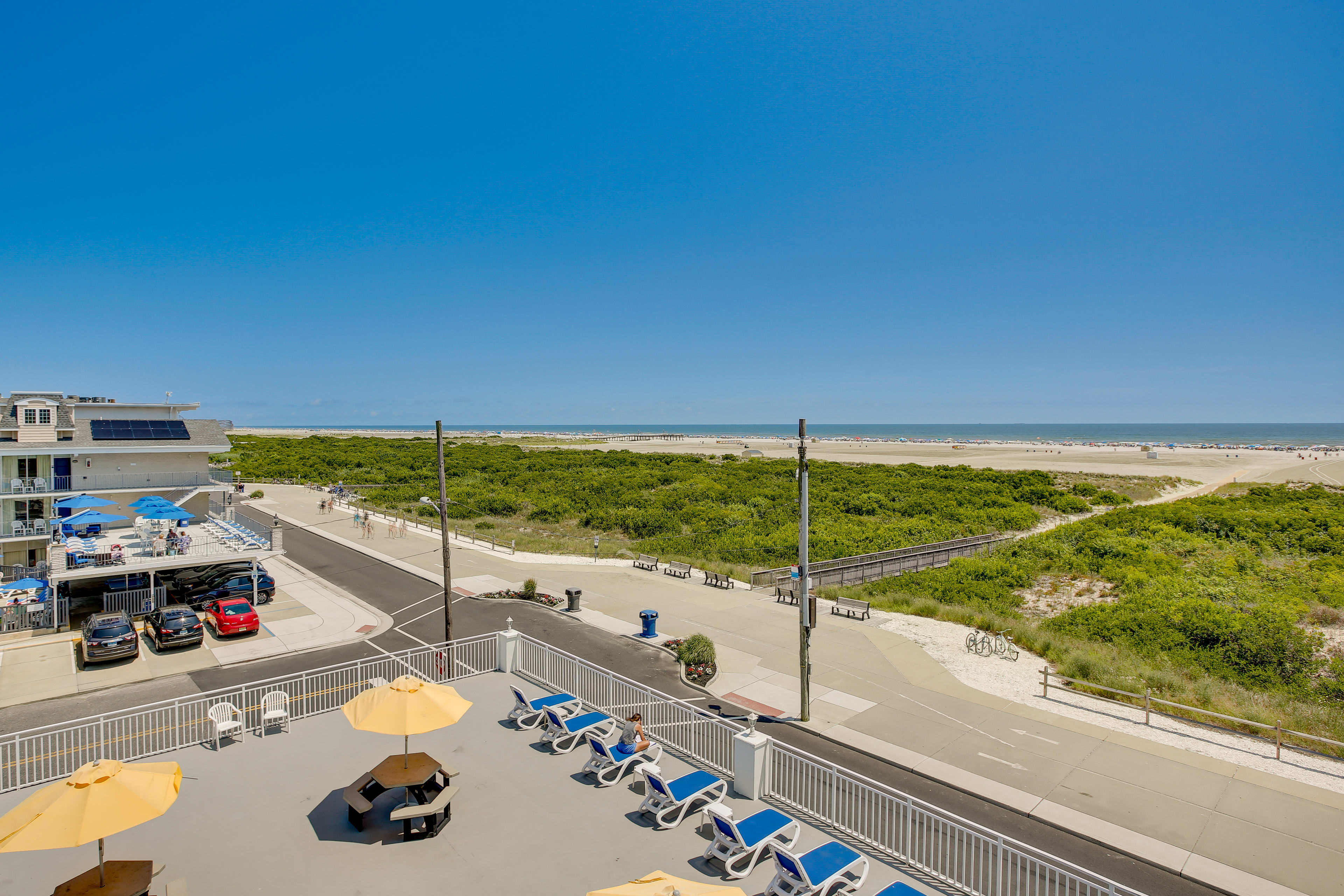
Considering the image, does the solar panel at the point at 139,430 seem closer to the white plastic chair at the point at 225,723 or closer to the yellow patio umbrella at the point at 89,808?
the white plastic chair at the point at 225,723

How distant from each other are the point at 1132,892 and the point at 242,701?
14.0 meters

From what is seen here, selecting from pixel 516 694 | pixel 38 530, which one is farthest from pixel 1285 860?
pixel 38 530

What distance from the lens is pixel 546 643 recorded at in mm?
21859

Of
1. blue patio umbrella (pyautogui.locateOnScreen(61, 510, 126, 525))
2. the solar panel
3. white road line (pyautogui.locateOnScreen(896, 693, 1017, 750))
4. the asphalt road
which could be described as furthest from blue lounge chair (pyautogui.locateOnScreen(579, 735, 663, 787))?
the solar panel

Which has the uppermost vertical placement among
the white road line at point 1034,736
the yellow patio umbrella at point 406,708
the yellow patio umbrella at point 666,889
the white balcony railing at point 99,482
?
the white balcony railing at point 99,482

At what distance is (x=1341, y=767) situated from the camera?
46.1 ft

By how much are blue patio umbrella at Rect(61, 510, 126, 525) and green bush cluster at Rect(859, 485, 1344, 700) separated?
3169 centimetres

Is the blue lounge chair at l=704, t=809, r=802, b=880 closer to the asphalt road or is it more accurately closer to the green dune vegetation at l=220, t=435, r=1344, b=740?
the asphalt road

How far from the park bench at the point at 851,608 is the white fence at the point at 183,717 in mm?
14235

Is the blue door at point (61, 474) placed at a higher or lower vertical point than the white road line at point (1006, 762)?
higher

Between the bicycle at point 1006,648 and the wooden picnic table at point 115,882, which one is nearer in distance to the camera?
the wooden picnic table at point 115,882

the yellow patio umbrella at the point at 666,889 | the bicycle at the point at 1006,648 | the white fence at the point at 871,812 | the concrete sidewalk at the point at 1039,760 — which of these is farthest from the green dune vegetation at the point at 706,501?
the yellow patio umbrella at the point at 666,889

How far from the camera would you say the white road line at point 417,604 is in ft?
86.4

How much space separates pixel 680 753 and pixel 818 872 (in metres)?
4.40
